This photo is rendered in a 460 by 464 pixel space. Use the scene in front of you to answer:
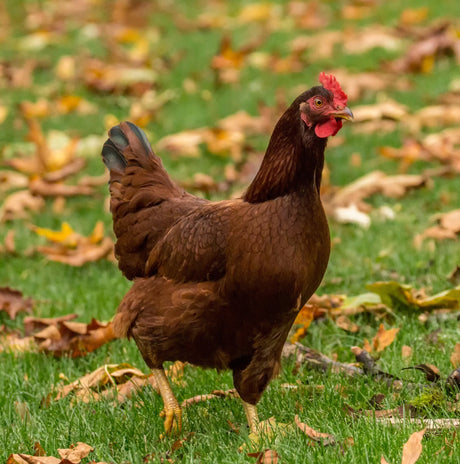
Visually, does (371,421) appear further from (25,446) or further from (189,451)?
(25,446)

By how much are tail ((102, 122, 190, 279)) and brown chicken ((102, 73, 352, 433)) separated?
0.36 ft

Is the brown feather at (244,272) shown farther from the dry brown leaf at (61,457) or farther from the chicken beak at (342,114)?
the dry brown leaf at (61,457)

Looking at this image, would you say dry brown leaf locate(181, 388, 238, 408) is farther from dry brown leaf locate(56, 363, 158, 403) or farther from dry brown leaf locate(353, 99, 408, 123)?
dry brown leaf locate(353, 99, 408, 123)

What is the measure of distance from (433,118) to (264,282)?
4555mm

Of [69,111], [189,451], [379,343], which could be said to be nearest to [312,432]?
[189,451]

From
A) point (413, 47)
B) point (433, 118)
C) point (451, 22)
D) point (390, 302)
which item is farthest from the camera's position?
point (451, 22)

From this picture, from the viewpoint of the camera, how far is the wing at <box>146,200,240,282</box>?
3475 millimetres

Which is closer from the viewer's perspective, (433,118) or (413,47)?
(433,118)

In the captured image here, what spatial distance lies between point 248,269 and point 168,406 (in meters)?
0.77

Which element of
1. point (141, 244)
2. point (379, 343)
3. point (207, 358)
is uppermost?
point (141, 244)

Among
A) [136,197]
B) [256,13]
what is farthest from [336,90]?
[256,13]

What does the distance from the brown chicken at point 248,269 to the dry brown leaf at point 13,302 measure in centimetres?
136

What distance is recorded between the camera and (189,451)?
3.33 metres

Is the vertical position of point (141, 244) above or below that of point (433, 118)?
above
